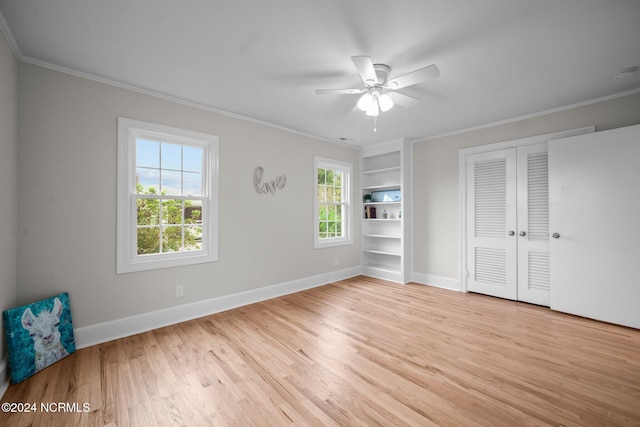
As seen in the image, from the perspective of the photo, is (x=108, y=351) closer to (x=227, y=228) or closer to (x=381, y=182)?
(x=227, y=228)

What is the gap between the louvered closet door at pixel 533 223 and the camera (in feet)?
11.8

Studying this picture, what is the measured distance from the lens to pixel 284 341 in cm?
268

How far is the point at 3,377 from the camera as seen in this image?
1.93 m

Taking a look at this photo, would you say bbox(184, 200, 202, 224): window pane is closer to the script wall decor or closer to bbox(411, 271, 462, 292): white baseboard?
the script wall decor

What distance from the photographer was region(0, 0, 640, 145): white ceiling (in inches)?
69.6

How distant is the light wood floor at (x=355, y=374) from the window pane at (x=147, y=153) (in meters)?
1.84

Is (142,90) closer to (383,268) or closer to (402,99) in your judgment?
(402,99)

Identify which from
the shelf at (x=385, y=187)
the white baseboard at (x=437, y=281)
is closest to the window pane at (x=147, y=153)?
→ the shelf at (x=385, y=187)

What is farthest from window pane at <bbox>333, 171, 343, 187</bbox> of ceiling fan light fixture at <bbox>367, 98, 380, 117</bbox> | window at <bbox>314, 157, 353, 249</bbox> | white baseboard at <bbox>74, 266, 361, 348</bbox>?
ceiling fan light fixture at <bbox>367, 98, 380, 117</bbox>

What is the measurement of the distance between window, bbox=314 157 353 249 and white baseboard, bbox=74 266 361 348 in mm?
869

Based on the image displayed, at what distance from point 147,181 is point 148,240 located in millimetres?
699

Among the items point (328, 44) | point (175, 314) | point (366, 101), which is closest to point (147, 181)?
point (175, 314)

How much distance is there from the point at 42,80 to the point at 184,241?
194 centimetres

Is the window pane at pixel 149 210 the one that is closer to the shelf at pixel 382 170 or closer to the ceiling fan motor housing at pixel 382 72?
the ceiling fan motor housing at pixel 382 72
